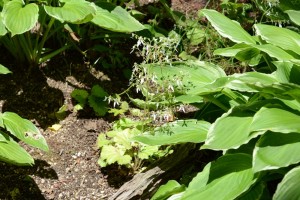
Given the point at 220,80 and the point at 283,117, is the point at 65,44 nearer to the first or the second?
the point at 220,80

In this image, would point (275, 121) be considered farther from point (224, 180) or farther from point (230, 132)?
point (224, 180)

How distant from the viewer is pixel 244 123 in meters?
2.62

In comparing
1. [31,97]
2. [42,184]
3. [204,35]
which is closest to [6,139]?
[42,184]

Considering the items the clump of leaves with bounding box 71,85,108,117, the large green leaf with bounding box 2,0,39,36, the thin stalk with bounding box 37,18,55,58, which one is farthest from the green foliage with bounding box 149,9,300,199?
the thin stalk with bounding box 37,18,55,58

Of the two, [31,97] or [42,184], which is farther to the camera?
[31,97]

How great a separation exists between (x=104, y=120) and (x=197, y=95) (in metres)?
0.91

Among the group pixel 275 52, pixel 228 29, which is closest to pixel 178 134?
pixel 275 52

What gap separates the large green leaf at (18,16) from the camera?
3.28 m

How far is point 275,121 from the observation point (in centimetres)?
246

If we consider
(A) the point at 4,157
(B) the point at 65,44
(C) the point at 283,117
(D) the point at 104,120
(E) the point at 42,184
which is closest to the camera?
(C) the point at 283,117

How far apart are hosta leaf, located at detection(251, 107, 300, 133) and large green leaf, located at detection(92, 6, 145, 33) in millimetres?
1448

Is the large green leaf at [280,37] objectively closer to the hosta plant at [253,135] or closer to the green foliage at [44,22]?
the hosta plant at [253,135]

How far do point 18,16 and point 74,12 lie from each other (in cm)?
37

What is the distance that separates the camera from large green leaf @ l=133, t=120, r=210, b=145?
2.80 metres
